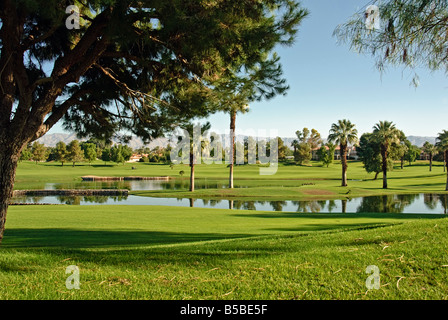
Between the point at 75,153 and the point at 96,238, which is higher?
the point at 75,153

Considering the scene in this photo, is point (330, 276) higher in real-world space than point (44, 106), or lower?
lower

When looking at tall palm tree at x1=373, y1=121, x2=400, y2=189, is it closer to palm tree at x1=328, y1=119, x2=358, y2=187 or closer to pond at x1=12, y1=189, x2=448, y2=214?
palm tree at x1=328, y1=119, x2=358, y2=187

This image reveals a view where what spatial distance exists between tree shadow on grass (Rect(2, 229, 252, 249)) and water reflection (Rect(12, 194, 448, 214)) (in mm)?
17304

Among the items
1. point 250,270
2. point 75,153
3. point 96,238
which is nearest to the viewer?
point 250,270

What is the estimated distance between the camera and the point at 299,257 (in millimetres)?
5852

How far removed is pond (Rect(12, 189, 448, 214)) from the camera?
2905 cm

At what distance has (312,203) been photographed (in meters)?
33.2

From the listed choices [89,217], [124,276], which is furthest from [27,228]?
[124,276]

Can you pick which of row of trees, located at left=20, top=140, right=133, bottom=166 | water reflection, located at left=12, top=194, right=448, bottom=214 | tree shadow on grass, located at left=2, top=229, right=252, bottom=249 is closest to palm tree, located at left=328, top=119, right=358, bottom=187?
water reflection, located at left=12, top=194, right=448, bottom=214

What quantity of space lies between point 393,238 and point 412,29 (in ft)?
14.2

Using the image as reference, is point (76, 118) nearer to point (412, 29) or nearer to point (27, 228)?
point (27, 228)

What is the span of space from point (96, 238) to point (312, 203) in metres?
26.3
